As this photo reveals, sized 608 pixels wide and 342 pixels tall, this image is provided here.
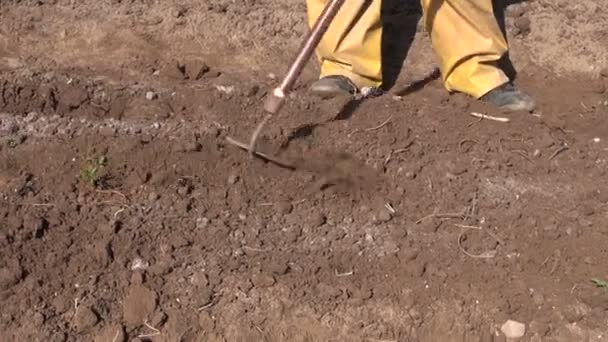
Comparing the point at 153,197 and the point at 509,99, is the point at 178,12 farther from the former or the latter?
the point at 509,99

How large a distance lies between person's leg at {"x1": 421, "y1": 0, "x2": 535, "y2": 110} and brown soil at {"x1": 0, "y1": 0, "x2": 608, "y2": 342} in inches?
3.5

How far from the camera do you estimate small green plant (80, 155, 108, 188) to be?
151 inches

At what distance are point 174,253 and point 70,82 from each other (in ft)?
3.97

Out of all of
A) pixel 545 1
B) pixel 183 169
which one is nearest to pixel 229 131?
pixel 183 169

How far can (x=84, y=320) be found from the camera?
3371 millimetres

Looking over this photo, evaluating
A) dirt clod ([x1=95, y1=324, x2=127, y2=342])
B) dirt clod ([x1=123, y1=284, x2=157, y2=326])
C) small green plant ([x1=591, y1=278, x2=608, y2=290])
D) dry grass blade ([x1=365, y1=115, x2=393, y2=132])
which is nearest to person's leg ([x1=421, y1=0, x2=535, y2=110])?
dry grass blade ([x1=365, y1=115, x2=393, y2=132])

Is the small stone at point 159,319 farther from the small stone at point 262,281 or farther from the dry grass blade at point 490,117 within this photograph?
the dry grass blade at point 490,117

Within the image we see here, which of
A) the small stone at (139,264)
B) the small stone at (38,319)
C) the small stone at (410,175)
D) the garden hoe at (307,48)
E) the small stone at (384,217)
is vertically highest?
the garden hoe at (307,48)

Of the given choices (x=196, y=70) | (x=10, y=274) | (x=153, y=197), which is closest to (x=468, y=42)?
(x=196, y=70)

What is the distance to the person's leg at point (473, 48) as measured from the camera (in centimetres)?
460

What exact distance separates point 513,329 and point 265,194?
1.06 m

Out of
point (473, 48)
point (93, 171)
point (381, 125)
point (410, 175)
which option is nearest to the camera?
point (93, 171)

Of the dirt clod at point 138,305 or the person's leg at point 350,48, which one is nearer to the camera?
the dirt clod at point 138,305

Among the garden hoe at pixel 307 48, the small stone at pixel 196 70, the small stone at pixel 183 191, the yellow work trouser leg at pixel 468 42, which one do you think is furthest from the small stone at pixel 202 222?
the yellow work trouser leg at pixel 468 42
